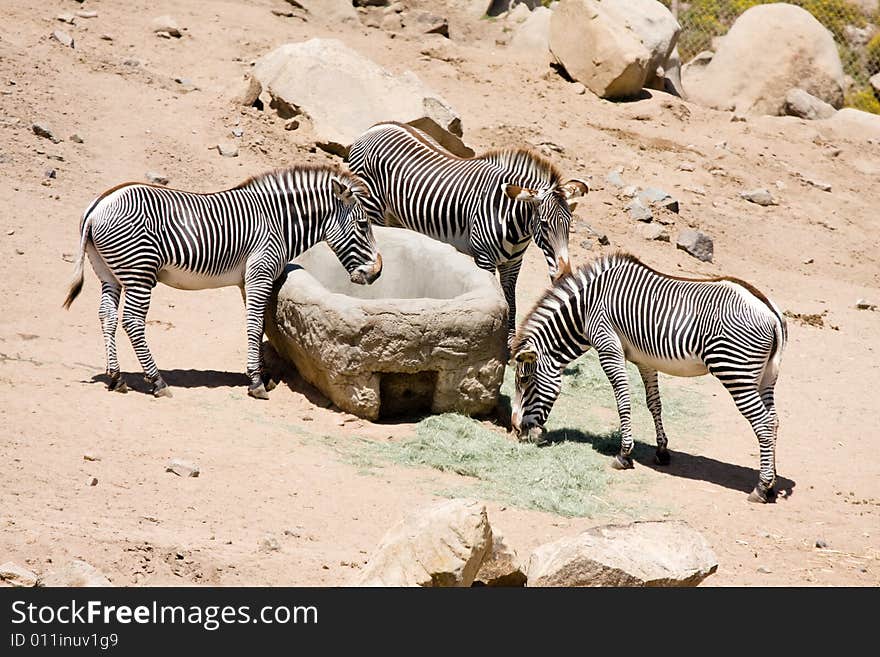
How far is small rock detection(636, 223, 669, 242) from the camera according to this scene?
15.8 metres

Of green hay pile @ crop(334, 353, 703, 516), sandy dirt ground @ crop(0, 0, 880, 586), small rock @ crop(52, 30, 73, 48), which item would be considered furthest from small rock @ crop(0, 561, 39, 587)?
small rock @ crop(52, 30, 73, 48)

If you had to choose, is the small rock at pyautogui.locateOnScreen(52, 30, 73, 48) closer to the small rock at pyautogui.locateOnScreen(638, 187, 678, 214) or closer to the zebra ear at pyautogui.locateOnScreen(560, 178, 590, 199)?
the small rock at pyautogui.locateOnScreen(638, 187, 678, 214)

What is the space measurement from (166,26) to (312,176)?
982cm

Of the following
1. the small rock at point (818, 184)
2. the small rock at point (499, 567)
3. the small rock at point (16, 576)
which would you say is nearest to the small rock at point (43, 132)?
the small rock at point (16, 576)

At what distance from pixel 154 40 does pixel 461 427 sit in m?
11.7

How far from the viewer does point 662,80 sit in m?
20.8

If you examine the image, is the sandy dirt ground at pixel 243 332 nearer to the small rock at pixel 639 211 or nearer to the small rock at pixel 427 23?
the small rock at pixel 639 211

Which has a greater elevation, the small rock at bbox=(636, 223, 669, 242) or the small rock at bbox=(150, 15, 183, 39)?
the small rock at bbox=(150, 15, 183, 39)

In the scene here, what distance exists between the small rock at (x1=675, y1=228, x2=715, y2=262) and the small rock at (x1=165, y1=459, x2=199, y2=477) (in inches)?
368

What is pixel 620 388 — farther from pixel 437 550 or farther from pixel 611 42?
pixel 611 42

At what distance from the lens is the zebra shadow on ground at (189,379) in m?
9.83

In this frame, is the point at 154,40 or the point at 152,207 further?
the point at 154,40
